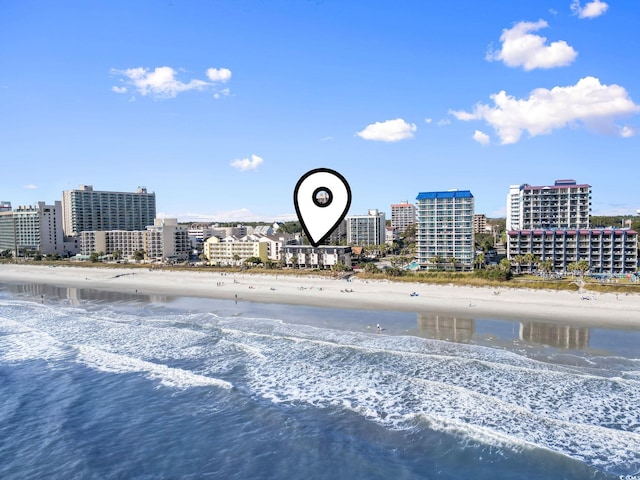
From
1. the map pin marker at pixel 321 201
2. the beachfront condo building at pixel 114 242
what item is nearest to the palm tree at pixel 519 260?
the map pin marker at pixel 321 201

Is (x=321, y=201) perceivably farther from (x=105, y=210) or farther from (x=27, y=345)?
(x=105, y=210)

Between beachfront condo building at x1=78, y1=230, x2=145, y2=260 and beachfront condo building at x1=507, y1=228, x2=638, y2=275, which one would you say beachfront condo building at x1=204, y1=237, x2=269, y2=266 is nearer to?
beachfront condo building at x1=78, y1=230, x2=145, y2=260

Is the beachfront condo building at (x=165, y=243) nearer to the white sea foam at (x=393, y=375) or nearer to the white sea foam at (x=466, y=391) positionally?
the white sea foam at (x=393, y=375)

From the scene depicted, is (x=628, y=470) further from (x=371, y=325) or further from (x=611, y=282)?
(x=611, y=282)

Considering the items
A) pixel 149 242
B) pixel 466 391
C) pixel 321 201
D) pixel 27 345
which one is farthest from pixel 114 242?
pixel 321 201

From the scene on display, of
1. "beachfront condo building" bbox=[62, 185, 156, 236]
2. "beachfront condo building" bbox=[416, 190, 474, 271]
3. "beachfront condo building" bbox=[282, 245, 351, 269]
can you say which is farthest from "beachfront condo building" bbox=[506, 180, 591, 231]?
"beachfront condo building" bbox=[62, 185, 156, 236]

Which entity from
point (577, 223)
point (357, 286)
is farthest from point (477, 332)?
point (577, 223)

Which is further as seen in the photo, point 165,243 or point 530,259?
point 165,243
